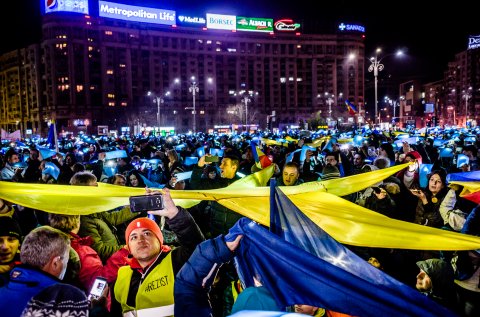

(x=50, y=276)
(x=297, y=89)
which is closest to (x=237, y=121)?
(x=297, y=89)

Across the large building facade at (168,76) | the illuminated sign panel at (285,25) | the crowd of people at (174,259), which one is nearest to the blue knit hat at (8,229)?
the crowd of people at (174,259)

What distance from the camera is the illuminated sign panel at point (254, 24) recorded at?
13138cm

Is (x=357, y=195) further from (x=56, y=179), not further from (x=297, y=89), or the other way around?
(x=297, y=89)

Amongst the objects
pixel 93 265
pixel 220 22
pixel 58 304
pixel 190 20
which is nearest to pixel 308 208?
pixel 93 265

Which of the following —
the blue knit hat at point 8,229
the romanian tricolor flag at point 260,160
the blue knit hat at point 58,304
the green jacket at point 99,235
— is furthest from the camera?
the romanian tricolor flag at point 260,160

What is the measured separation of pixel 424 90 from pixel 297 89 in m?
65.9

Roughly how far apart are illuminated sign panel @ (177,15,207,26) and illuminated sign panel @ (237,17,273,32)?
1134 cm

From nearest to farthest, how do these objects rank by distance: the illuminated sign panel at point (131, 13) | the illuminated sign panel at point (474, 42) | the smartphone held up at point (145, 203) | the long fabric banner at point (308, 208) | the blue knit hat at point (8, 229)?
the smartphone held up at point (145, 203) < the long fabric banner at point (308, 208) < the blue knit hat at point (8, 229) < the illuminated sign panel at point (474, 42) < the illuminated sign panel at point (131, 13)

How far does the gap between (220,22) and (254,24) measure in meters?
11.4

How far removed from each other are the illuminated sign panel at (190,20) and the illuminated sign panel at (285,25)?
25.4 m

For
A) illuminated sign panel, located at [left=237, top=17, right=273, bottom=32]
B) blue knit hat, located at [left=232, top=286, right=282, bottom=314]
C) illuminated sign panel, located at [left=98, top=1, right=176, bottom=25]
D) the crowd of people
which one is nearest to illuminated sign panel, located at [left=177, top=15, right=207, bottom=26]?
illuminated sign panel, located at [left=98, top=1, right=176, bottom=25]

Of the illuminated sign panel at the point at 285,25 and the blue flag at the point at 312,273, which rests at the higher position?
the illuminated sign panel at the point at 285,25

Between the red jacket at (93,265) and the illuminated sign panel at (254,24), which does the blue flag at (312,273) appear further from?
the illuminated sign panel at (254,24)

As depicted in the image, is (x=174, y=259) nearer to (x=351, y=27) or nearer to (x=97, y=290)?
(x=97, y=290)
